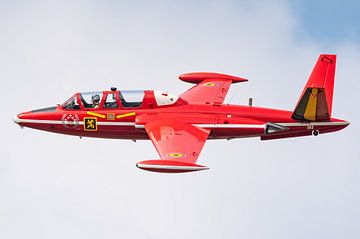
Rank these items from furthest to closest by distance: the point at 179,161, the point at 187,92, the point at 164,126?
the point at 187,92 → the point at 164,126 → the point at 179,161

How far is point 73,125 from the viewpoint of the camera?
5069 centimetres

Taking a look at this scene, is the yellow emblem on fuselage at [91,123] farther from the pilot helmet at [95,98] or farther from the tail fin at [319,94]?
the tail fin at [319,94]

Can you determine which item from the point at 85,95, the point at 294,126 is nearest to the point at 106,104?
the point at 85,95

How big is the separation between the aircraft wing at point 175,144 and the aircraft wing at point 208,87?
2951mm

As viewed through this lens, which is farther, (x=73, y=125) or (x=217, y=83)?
(x=217, y=83)

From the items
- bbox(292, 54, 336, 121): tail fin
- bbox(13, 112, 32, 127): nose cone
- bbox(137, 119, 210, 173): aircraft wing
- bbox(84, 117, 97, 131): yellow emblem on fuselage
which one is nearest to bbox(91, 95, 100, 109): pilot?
bbox(84, 117, 97, 131): yellow emblem on fuselage

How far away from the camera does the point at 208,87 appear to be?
53.9 metres

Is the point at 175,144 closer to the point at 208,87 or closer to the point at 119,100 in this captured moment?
the point at 119,100

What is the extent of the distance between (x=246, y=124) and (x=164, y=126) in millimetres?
3699

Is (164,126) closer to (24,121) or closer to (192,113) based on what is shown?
(192,113)

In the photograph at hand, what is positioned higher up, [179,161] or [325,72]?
[325,72]

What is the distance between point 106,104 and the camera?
50562 millimetres

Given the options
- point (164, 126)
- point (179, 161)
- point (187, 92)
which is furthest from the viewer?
point (187, 92)

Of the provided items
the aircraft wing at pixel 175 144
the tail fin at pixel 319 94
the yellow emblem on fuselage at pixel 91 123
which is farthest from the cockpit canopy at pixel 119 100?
the tail fin at pixel 319 94
